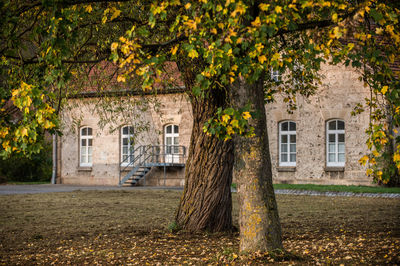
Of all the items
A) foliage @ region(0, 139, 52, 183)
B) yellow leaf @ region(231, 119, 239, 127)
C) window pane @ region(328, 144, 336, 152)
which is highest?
window pane @ region(328, 144, 336, 152)

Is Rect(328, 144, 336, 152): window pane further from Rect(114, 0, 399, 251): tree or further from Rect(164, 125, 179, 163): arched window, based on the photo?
Rect(114, 0, 399, 251): tree

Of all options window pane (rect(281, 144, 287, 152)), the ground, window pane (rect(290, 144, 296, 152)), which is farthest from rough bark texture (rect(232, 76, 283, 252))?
window pane (rect(281, 144, 287, 152))

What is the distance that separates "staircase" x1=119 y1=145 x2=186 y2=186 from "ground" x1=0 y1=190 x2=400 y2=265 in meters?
10.7

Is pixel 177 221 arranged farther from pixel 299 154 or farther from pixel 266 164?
pixel 299 154

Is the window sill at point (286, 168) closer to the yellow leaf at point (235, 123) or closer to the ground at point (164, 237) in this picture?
the ground at point (164, 237)

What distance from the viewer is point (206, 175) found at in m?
8.47

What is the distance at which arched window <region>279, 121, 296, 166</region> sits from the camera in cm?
2306

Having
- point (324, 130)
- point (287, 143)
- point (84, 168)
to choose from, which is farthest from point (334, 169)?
point (84, 168)

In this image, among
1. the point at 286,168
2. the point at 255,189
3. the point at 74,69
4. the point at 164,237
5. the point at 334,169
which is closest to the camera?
the point at 255,189

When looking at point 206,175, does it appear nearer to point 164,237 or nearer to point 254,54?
point 164,237

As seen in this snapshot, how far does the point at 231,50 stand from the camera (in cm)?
480

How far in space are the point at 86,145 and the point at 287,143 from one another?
35.7 ft

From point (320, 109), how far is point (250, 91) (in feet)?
54.8

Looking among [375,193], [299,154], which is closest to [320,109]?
[299,154]
